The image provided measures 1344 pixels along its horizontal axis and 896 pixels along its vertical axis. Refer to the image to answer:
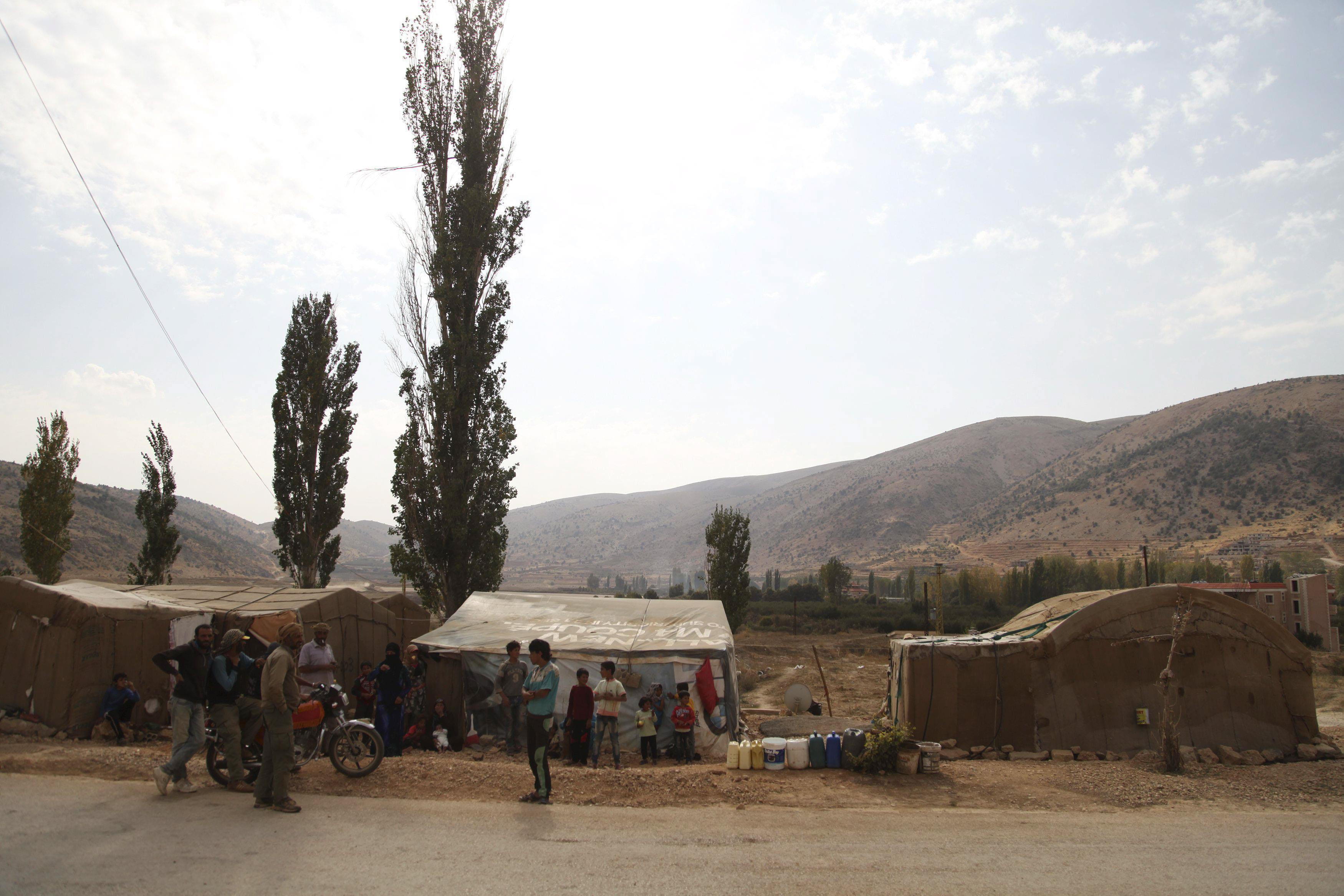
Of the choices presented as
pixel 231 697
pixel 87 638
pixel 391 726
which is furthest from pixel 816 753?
pixel 87 638

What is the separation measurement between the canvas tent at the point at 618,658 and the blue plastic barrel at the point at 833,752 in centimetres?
257

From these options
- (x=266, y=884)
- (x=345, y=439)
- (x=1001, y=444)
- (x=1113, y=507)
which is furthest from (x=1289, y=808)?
(x=1001, y=444)

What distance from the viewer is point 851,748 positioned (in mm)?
10125

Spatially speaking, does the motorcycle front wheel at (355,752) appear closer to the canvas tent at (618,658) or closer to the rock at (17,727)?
the canvas tent at (618,658)

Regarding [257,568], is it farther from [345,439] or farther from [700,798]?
[700,798]

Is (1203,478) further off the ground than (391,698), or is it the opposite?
(1203,478)

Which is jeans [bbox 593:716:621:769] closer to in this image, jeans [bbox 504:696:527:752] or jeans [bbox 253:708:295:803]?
jeans [bbox 504:696:527:752]

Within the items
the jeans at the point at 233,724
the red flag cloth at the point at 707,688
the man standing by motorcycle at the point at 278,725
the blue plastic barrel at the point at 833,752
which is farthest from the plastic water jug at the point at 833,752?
the jeans at the point at 233,724

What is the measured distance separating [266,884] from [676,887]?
2.95 m

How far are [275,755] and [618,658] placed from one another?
6.06m

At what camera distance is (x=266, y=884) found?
5.43 metres

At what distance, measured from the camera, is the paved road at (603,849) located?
5.63 meters

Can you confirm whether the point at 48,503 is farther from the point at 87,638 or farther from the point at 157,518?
the point at 87,638

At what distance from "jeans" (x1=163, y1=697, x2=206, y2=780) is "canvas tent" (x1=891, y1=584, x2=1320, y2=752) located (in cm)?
1002
